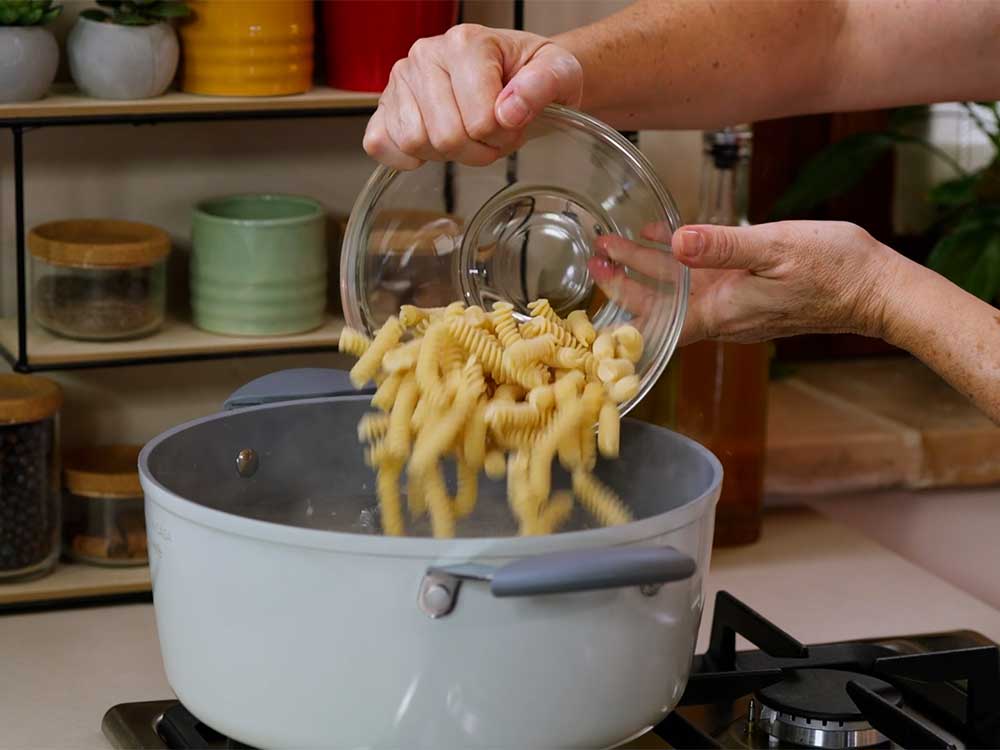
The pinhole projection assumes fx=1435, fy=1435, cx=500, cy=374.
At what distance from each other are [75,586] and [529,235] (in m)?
0.51

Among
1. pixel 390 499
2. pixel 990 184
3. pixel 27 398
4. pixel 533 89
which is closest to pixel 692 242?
pixel 533 89

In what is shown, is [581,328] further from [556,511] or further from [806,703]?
[806,703]

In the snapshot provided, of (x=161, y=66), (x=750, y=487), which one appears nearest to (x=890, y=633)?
(x=750, y=487)

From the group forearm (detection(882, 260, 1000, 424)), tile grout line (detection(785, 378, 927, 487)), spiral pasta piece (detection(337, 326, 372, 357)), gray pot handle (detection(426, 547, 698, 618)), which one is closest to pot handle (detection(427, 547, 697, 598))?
gray pot handle (detection(426, 547, 698, 618))

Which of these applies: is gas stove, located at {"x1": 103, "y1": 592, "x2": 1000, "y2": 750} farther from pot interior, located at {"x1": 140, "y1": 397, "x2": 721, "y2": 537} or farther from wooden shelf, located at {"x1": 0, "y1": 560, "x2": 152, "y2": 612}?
wooden shelf, located at {"x1": 0, "y1": 560, "x2": 152, "y2": 612}

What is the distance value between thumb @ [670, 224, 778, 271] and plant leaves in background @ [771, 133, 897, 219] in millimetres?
656

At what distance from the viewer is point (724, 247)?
2.90 ft

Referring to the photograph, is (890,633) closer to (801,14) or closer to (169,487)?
(801,14)

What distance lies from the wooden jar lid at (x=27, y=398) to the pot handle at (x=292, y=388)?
290 mm

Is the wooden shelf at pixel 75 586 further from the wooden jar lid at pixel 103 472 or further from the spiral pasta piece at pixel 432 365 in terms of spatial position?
the spiral pasta piece at pixel 432 365

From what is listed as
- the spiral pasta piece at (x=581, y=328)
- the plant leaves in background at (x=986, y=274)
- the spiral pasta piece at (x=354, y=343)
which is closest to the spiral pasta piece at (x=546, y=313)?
the spiral pasta piece at (x=581, y=328)

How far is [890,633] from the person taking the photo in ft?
3.87

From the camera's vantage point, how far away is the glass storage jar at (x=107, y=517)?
1.21 metres

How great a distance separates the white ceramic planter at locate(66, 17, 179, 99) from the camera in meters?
1.15
